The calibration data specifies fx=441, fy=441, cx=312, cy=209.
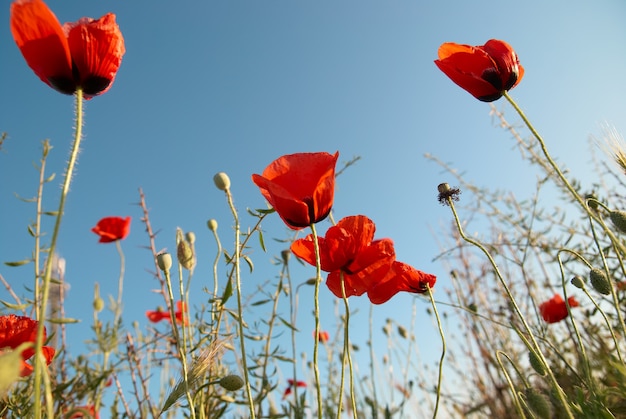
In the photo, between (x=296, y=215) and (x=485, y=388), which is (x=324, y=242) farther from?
(x=485, y=388)

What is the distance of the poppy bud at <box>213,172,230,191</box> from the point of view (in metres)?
1.38

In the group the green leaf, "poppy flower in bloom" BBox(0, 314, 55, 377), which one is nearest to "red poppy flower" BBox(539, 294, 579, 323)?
the green leaf

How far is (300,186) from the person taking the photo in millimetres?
1036

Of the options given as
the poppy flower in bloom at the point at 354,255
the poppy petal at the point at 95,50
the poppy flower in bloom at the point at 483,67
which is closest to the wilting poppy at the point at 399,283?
the poppy flower in bloom at the point at 354,255

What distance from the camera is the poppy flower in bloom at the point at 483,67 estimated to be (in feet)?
3.83

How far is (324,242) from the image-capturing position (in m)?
1.08

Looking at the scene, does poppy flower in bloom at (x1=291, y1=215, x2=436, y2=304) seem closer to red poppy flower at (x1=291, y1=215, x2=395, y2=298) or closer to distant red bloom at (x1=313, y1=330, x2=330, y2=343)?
red poppy flower at (x1=291, y1=215, x2=395, y2=298)

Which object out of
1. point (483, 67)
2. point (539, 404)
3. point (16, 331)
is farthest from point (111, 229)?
point (539, 404)

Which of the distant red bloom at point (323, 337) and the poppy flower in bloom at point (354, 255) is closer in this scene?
the poppy flower in bloom at point (354, 255)

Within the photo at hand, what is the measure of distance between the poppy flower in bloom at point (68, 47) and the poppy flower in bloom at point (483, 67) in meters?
0.83

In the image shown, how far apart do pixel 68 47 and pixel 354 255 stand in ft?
2.43

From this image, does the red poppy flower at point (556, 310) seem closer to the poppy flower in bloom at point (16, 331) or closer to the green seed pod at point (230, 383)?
the green seed pod at point (230, 383)

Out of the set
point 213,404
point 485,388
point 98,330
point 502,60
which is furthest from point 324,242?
point 485,388

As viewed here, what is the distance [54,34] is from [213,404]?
122cm
